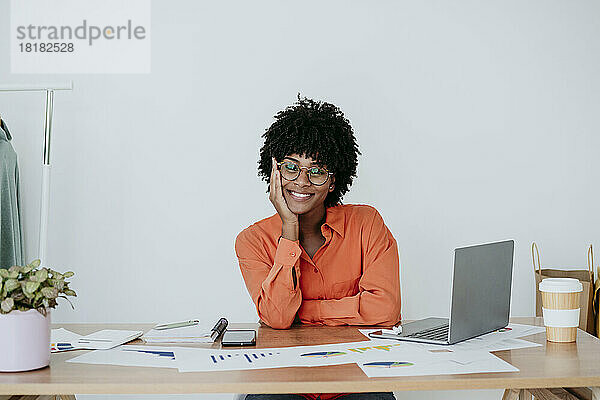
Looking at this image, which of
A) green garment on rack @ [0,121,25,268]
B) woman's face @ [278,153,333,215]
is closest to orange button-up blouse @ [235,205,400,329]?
woman's face @ [278,153,333,215]

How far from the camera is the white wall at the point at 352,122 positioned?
3.09 m

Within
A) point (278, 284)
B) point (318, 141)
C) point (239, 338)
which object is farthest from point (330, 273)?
point (239, 338)

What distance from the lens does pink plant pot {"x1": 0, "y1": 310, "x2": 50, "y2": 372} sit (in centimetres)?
147

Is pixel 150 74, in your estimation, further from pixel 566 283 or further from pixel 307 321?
pixel 566 283

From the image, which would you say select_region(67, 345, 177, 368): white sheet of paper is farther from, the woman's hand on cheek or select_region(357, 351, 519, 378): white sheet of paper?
the woman's hand on cheek

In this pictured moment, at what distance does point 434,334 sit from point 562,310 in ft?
1.09

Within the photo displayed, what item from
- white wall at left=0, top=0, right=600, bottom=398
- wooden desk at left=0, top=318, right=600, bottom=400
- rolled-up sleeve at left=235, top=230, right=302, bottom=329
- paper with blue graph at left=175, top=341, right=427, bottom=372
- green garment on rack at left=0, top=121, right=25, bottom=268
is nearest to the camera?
wooden desk at left=0, top=318, right=600, bottom=400

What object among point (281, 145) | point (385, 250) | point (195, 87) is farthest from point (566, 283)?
point (195, 87)

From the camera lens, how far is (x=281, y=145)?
2.37 m

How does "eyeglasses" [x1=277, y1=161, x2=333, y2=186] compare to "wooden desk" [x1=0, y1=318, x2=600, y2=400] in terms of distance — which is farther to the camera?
"eyeglasses" [x1=277, y1=161, x2=333, y2=186]

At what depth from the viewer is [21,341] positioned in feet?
4.84

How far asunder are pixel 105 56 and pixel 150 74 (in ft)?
0.72

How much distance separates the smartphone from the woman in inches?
6.3

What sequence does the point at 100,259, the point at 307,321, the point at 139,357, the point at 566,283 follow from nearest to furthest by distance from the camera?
1. the point at 139,357
2. the point at 566,283
3. the point at 307,321
4. the point at 100,259
